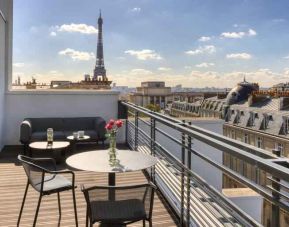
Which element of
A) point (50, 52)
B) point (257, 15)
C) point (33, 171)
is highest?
point (257, 15)

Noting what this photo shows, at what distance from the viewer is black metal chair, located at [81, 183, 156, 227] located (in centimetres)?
226

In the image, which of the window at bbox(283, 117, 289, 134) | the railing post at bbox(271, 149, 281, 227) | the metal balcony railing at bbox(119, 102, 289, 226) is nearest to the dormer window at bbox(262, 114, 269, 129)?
the window at bbox(283, 117, 289, 134)

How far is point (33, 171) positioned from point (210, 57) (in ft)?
229

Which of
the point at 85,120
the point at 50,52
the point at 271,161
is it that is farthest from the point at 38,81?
the point at 50,52

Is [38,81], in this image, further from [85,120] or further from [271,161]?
[271,161]

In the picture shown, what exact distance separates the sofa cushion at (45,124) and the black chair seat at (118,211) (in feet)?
17.2

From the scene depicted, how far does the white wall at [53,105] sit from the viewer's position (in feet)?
24.8

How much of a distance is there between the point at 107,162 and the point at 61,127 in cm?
472

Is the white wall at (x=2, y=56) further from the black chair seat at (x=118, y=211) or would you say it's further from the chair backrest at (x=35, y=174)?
the black chair seat at (x=118, y=211)

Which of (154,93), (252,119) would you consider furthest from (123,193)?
(154,93)

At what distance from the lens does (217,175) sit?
8.15 m

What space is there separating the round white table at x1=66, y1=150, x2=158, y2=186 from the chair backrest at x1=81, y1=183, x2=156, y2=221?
0.40m

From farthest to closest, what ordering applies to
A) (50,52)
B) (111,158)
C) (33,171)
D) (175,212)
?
(50,52)
(175,212)
(111,158)
(33,171)

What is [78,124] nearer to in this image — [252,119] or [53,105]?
[53,105]
